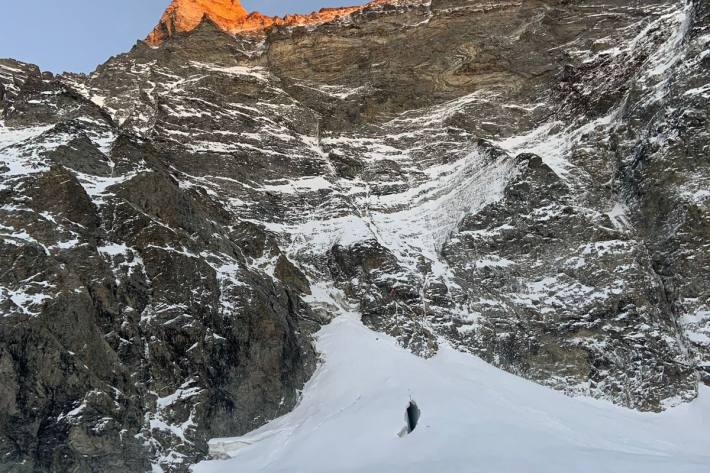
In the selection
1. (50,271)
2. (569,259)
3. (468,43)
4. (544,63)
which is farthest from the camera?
(468,43)

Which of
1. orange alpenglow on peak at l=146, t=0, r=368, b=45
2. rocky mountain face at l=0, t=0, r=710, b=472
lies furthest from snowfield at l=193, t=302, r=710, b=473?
orange alpenglow on peak at l=146, t=0, r=368, b=45

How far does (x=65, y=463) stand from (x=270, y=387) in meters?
9.02

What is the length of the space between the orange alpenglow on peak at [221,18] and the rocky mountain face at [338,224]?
13.9 metres

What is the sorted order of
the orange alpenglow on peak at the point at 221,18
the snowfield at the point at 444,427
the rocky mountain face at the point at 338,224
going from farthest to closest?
→ the orange alpenglow on peak at the point at 221,18 < the rocky mountain face at the point at 338,224 < the snowfield at the point at 444,427

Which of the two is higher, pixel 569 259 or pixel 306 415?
pixel 569 259

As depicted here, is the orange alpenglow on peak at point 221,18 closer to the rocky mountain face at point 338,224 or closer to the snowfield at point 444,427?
the rocky mountain face at point 338,224

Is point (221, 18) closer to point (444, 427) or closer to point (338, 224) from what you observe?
point (338, 224)

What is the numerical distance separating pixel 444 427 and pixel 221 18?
71951 millimetres

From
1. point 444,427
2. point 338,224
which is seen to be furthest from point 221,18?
point 444,427

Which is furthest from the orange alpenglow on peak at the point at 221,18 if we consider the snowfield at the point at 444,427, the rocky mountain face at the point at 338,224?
the snowfield at the point at 444,427

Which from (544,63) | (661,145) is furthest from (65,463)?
(544,63)

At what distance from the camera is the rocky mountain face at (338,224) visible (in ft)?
87.1

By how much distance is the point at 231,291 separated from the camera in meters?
31.4

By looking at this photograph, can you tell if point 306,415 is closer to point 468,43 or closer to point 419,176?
point 419,176
